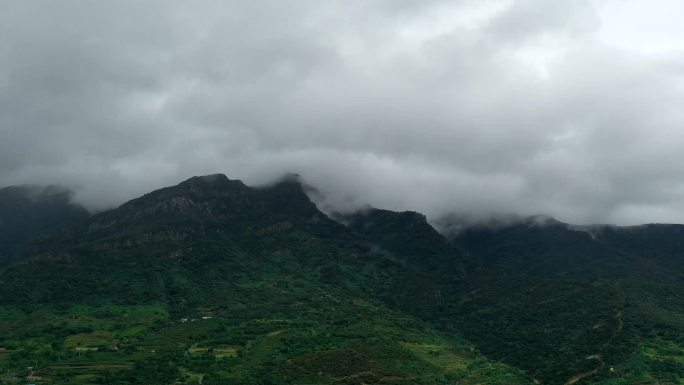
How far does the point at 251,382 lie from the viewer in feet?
594

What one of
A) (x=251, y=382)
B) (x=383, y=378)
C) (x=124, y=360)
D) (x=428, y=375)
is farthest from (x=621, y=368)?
(x=124, y=360)

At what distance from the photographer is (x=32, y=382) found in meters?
176

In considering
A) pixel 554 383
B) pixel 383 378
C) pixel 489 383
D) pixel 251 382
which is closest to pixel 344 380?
pixel 383 378

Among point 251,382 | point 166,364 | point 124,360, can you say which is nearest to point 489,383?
point 251,382

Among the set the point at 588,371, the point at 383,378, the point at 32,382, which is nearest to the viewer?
the point at 32,382

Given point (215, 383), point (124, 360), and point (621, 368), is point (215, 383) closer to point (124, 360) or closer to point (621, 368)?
point (124, 360)

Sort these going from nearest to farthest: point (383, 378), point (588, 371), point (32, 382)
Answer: point (32, 382), point (383, 378), point (588, 371)

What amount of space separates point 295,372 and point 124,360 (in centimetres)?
5220

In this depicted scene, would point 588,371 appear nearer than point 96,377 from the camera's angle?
No

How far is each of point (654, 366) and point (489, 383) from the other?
51.1 m

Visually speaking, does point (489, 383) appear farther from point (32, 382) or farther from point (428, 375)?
point (32, 382)

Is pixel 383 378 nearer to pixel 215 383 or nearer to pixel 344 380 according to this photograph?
pixel 344 380

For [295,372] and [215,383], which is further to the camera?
[295,372]

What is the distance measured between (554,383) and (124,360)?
5142 inches
